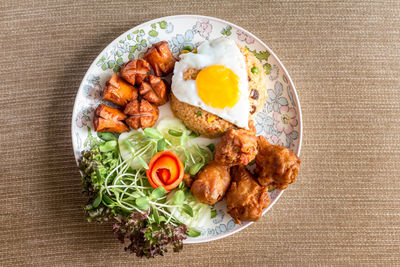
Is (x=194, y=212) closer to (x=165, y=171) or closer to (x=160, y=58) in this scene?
(x=165, y=171)

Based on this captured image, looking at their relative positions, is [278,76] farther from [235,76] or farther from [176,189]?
[176,189]

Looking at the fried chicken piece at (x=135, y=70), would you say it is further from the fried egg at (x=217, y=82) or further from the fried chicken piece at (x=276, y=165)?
the fried chicken piece at (x=276, y=165)

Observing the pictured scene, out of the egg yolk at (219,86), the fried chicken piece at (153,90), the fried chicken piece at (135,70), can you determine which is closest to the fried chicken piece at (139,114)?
the fried chicken piece at (153,90)

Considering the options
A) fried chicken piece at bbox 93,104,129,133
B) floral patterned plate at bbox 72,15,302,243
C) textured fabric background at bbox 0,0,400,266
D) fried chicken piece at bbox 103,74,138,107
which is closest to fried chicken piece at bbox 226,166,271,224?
floral patterned plate at bbox 72,15,302,243

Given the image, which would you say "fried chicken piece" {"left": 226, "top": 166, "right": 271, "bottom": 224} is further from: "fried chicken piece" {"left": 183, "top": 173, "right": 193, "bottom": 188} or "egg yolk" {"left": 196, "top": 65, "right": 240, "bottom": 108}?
"egg yolk" {"left": 196, "top": 65, "right": 240, "bottom": 108}

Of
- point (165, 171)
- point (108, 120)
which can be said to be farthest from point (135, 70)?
point (165, 171)
